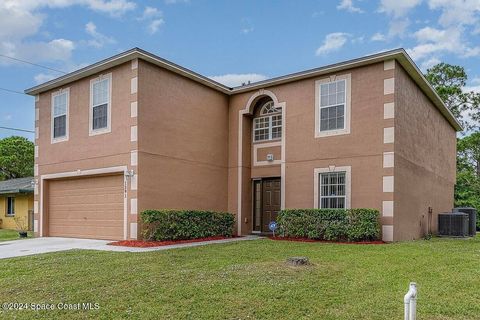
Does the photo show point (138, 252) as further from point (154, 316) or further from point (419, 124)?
point (419, 124)

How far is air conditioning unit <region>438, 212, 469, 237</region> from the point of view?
15258mm

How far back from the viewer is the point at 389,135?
1214cm

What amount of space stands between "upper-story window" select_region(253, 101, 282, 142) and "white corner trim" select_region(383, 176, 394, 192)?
14.4ft

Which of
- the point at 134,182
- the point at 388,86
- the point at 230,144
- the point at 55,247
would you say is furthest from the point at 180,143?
the point at 388,86

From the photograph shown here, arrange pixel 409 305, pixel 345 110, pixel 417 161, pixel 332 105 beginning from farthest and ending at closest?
pixel 417 161
pixel 332 105
pixel 345 110
pixel 409 305

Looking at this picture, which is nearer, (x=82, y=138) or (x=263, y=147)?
(x=82, y=138)

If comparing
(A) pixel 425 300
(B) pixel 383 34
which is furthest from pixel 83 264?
(B) pixel 383 34

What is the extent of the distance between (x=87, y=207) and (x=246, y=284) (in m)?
9.62

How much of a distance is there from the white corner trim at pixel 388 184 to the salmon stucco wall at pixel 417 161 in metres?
0.31

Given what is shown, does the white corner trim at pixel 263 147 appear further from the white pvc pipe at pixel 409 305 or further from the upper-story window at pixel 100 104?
the white pvc pipe at pixel 409 305

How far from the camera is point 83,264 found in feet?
26.2

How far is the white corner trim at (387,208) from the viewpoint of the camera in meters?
11.9

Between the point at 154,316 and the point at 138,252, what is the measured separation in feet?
17.0

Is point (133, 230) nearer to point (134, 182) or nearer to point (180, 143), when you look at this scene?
point (134, 182)
